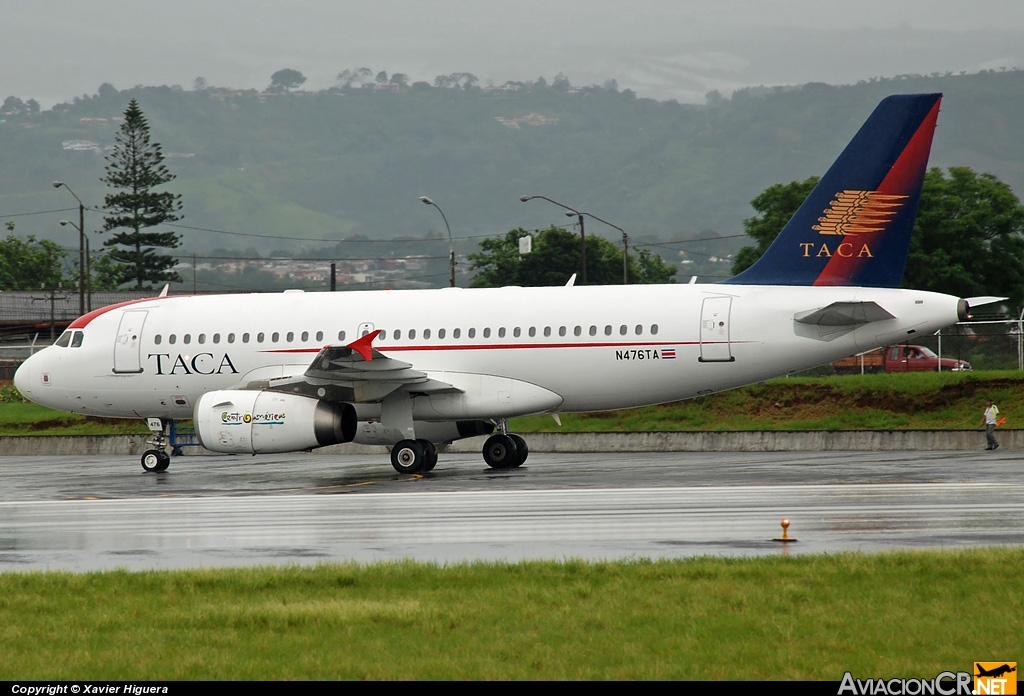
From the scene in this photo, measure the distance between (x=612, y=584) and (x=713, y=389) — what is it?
47.6 feet

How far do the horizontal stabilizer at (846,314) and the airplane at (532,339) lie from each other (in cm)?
3

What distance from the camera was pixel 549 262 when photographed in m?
81.3

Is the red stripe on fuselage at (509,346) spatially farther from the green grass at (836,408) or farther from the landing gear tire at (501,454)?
the green grass at (836,408)

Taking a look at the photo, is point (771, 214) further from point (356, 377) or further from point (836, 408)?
point (356, 377)

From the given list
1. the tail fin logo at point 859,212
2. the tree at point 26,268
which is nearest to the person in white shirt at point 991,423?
the tail fin logo at point 859,212

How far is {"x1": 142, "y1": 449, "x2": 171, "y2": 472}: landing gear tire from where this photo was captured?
2758 cm

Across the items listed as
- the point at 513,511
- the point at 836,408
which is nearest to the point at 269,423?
the point at 513,511

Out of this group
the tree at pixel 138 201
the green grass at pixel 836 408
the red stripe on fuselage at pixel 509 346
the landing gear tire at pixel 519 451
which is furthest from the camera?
the tree at pixel 138 201

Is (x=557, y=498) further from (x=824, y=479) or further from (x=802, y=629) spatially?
(x=802, y=629)

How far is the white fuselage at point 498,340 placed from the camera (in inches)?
936

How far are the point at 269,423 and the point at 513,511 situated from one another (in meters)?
8.25

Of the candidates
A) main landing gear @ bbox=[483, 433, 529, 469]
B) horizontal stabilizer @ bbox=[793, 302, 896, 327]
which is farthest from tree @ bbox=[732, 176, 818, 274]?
horizontal stabilizer @ bbox=[793, 302, 896, 327]

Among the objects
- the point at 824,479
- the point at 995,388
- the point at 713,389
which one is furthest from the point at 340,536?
the point at 995,388

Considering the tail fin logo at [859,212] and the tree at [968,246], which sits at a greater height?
the tree at [968,246]
